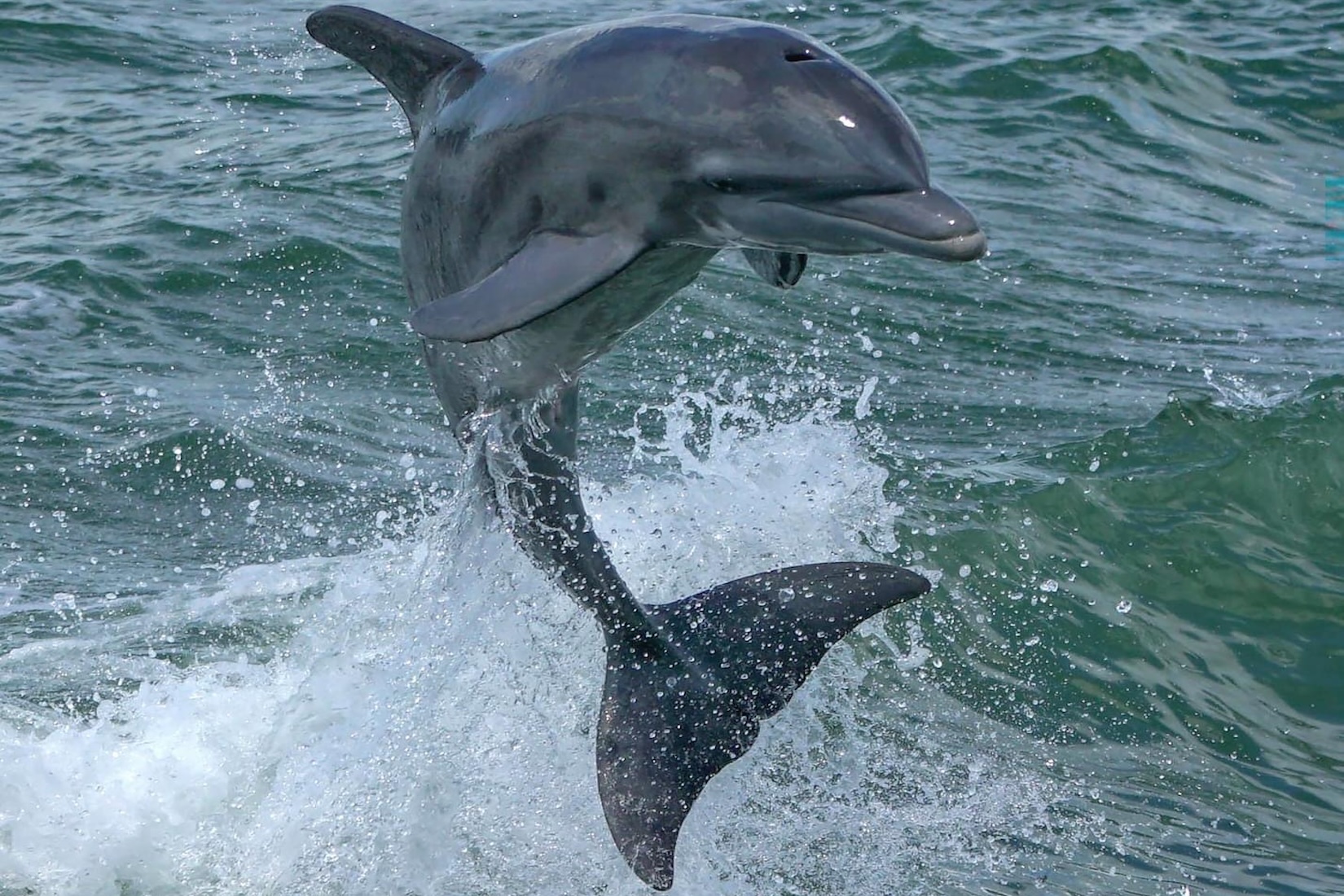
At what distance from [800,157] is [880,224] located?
1.01 ft

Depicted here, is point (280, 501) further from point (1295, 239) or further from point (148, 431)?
point (1295, 239)

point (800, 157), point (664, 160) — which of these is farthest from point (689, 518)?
point (800, 157)

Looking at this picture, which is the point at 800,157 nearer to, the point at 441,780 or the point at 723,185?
the point at 723,185

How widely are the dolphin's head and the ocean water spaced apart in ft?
7.65

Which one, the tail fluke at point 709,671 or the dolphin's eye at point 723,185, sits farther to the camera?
the tail fluke at point 709,671

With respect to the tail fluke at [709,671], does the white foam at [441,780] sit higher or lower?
lower

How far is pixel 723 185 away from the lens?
5047 mm

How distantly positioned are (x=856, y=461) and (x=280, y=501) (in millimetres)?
3465

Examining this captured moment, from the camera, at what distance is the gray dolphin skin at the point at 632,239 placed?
195 inches

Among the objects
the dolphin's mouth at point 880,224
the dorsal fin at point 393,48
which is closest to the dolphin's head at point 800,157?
the dolphin's mouth at point 880,224

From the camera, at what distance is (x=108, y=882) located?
24.5 feet

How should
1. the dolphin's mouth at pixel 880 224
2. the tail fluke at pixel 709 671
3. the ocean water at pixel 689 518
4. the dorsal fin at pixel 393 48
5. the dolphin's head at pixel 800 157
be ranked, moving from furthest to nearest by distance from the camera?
the ocean water at pixel 689 518, the tail fluke at pixel 709 671, the dorsal fin at pixel 393 48, the dolphin's head at pixel 800 157, the dolphin's mouth at pixel 880 224

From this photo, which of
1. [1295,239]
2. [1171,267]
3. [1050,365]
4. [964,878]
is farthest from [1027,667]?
[1295,239]

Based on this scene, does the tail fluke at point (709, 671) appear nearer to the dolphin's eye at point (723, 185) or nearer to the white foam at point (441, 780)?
the white foam at point (441, 780)
